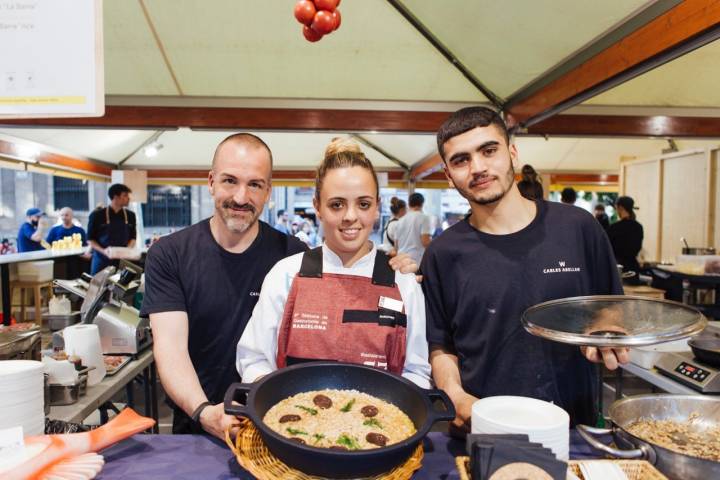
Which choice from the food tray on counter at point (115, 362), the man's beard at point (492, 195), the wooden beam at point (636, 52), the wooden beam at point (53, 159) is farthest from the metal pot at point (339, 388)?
the wooden beam at point (53, 159)

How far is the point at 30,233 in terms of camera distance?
26.3ft

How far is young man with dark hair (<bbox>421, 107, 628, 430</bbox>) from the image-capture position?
1.58 metres

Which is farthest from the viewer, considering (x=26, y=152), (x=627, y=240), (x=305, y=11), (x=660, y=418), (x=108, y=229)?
(x=26, y=152)

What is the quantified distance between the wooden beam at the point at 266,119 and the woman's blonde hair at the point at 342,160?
3.63 meters

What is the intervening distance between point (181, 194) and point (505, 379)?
81.3 ft

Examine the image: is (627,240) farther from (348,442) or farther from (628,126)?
(348,442)

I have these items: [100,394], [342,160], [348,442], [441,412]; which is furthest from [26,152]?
[441,412]

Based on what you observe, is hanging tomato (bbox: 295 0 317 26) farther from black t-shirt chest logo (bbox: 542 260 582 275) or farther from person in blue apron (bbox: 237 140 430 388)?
black t-shirt chest logo (bbox: 542 260 582 275)

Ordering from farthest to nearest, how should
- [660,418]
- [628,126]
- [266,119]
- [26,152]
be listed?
[26,152] < [628,126] < [266,119] < [660,418]

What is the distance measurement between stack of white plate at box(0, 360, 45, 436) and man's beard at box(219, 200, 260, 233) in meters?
0.74

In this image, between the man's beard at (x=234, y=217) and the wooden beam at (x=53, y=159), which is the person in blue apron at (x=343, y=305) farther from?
the wooden beam at (x=53, y=159)

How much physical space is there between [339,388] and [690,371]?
1.76m

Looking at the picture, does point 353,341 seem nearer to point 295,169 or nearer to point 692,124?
point 692,124

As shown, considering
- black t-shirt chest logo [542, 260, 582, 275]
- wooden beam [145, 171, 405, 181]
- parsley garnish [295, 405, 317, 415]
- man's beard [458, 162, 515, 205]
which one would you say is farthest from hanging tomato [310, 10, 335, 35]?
wooden beam [145, 171, 405, 181]
